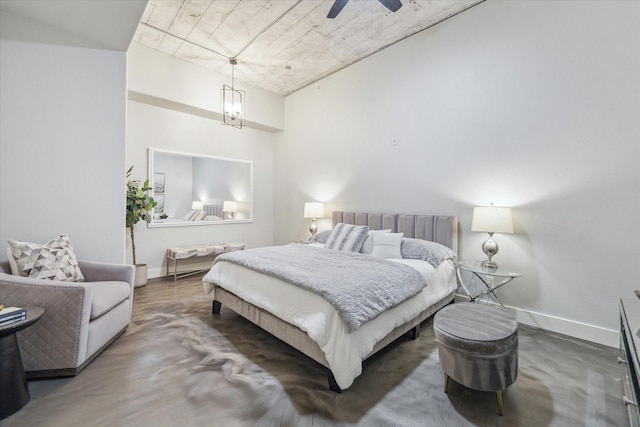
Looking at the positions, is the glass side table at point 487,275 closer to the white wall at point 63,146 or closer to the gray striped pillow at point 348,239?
the gray striped pillow at point 348,239

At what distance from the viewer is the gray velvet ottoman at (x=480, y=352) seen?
1602mm

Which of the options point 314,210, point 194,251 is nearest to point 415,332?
Answer: point 314,210

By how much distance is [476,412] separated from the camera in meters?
1.64

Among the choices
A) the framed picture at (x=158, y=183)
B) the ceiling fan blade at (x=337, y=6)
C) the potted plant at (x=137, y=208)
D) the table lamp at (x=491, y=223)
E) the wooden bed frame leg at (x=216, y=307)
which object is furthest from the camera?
the framed picture at (x=158, y=183)

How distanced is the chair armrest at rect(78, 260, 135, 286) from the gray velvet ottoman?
9.06ft

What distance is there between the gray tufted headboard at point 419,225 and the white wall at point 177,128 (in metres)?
2.72

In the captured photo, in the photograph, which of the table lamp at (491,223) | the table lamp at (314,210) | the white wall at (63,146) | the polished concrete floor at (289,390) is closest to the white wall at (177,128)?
the white wall at (63,146)

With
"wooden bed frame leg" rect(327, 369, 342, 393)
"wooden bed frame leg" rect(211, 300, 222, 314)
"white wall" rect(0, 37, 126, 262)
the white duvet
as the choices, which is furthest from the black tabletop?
"wooden bed frame leg" rect(327, 369, 342, 393)

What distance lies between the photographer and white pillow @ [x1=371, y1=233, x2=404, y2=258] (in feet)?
10.3

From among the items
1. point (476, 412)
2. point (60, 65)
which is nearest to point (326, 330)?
point (476, 412)

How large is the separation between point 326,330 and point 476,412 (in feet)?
3.28

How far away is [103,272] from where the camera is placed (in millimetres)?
2596

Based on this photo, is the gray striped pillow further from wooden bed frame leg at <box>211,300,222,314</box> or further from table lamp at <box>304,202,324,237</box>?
wooden bed frame leg at <box>211,300,222,314</box>

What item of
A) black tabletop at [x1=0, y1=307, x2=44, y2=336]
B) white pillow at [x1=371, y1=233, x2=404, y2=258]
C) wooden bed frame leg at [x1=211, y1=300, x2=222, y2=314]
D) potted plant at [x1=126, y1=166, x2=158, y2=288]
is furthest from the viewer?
potted plant at [x1=126, y1=166, x2=158, y2=288]
